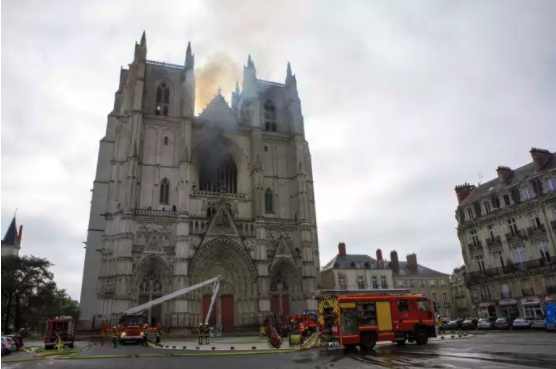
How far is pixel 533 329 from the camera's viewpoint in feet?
88.2

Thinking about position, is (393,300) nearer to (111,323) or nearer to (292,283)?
(292,283)

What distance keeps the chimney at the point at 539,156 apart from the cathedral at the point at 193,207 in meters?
20.3

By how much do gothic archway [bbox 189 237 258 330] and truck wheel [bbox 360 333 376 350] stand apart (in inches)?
706

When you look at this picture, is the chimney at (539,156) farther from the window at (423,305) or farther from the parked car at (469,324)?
the window at (423,305)

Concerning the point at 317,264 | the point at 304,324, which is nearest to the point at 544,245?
the point at 317,264

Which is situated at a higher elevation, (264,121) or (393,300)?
(264,121)

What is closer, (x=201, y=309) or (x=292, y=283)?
(x=201, y=309)

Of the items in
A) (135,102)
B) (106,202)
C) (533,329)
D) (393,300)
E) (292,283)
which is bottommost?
(533,329)

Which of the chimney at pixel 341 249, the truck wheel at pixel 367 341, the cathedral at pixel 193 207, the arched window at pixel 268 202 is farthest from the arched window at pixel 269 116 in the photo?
the truck wheel at pixel 367 341

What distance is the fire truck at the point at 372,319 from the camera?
15992 millimetres

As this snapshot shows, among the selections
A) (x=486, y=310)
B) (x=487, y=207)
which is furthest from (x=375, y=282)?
(x=487, y=207)

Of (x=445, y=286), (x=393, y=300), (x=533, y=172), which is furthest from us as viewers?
(x=445, y=286)

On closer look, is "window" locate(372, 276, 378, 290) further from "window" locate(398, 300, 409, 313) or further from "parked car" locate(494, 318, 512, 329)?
"window" locate(398, 300, 409, 313)

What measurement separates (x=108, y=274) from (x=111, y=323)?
3.78 meters
